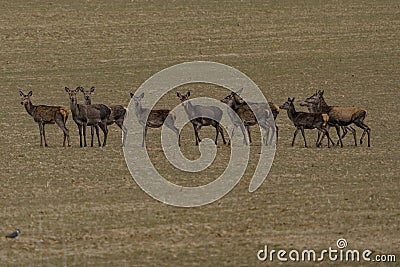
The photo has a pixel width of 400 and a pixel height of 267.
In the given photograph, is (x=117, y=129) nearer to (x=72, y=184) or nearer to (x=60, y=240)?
(x=72, y=184)

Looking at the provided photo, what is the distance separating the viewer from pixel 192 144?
2173cm

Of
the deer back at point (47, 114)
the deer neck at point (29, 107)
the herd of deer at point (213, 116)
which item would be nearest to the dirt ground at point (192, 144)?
the herd of deer at point (213, 116)

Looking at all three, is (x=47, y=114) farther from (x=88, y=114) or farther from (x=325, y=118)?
(x=325, y=118)

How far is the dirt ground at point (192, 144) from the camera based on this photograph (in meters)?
12.8

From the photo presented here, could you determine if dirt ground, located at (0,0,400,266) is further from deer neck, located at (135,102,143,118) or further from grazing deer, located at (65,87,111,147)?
deer neck, located at (135,102,143,118)

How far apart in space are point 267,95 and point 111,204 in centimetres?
1669

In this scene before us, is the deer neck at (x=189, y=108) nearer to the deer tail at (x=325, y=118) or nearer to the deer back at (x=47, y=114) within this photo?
the deer back at (x=47, y=114)

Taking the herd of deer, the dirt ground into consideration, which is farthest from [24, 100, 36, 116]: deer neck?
the dirt ground

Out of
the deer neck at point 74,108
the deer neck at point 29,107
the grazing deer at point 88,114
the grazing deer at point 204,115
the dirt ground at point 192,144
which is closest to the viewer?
the dirt ground at point 192,144

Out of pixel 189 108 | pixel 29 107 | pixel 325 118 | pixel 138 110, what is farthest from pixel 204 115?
pixel 29 107

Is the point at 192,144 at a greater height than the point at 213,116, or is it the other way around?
the point at 213,116

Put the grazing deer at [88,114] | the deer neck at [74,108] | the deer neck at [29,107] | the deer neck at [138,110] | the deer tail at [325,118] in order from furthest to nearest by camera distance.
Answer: the deer neck at [29,107] → the deer neck at [138,110] → the grazing deer at [88,114] → the deer neck at [74,108] → the deer tail at [325,118]

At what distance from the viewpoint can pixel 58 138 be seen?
23.2 meters

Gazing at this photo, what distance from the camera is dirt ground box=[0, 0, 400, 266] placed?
12758mm
